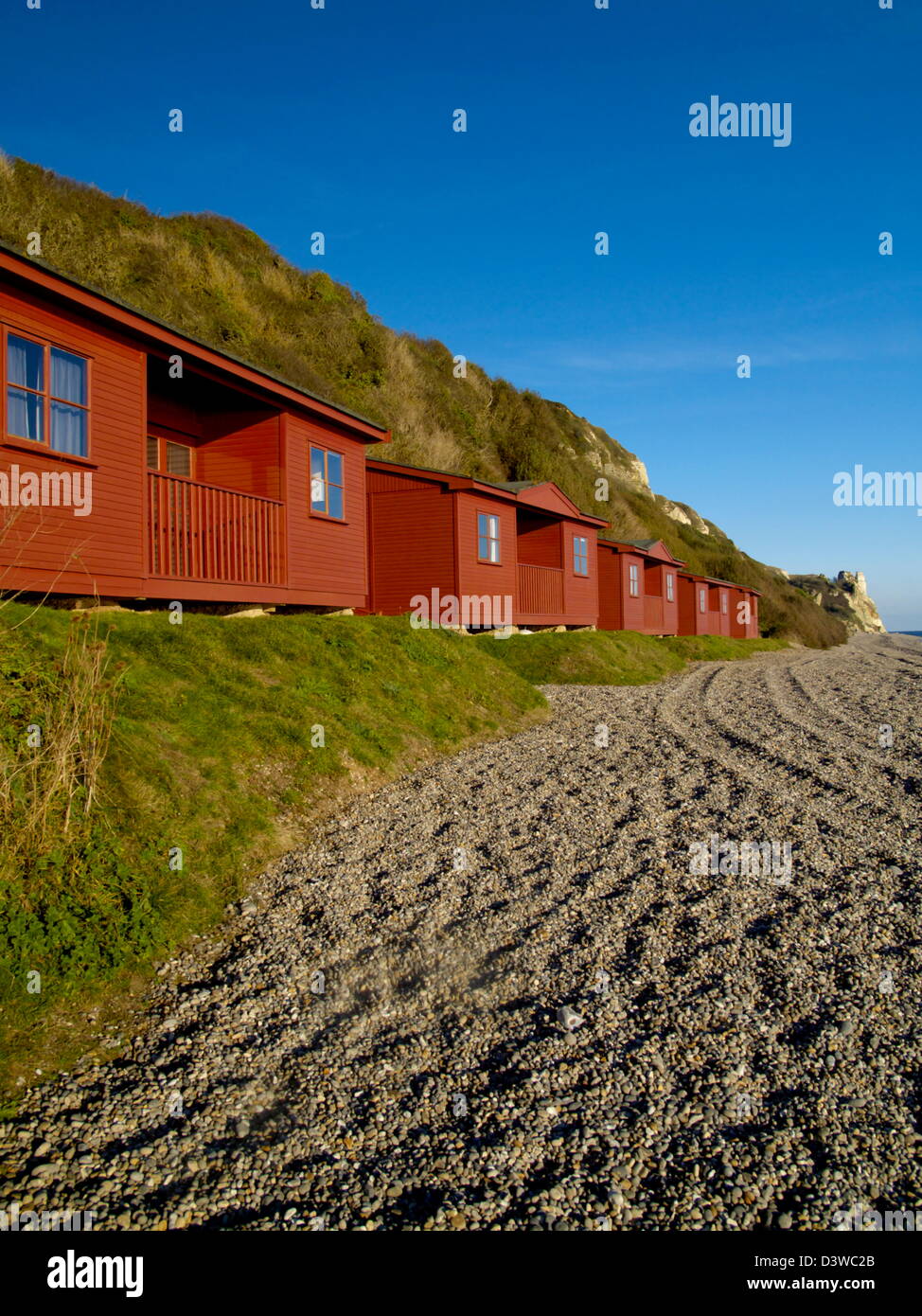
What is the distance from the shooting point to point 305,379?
104 ft

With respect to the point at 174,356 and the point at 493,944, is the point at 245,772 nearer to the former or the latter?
the point at 493,944

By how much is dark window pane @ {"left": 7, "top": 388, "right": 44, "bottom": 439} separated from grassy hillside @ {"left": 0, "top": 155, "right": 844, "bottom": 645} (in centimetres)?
1120

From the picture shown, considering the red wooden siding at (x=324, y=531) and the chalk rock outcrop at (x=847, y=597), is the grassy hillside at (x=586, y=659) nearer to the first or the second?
the red wooden siding at (x=324, y=531)

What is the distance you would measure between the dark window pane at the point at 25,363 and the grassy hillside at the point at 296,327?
1092 centimetres

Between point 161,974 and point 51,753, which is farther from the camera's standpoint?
point 51,753

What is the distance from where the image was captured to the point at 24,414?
921cm

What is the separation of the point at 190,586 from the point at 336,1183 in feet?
30.3

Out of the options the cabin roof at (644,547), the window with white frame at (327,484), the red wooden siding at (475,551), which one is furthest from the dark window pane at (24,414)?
the cabin roof at (644,547)

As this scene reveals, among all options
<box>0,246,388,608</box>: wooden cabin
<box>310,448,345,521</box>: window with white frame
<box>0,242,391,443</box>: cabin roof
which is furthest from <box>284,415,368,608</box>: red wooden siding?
Result: <box>0,242,391,443</box>: cabin roof

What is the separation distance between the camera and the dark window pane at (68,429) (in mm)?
9625

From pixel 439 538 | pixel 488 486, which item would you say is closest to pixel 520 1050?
pixel 439 538

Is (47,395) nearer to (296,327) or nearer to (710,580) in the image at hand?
(296,327)
